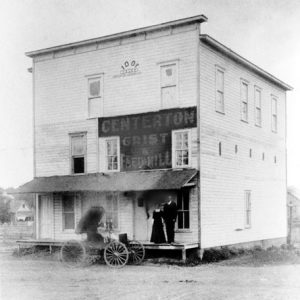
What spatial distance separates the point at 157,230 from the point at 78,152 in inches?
203

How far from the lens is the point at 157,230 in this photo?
17.5 m

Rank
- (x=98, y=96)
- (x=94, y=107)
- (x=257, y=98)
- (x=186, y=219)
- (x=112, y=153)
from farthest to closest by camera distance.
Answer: (x=257, y=98), (x=94, y=107), (x=98, y=96), (x=112, y=153), (x=186, y=219)

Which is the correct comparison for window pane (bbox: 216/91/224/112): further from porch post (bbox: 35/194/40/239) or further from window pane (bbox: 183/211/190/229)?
porch post (bbox: 35/194/40/239)

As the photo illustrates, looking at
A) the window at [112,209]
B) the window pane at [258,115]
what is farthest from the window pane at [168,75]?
the window pane at [258,115]

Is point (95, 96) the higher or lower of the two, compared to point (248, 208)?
higher

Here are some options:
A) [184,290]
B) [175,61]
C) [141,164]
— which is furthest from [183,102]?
[184,290]

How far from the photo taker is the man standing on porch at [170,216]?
17531 millimetres

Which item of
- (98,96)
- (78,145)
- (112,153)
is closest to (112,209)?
(112,153)

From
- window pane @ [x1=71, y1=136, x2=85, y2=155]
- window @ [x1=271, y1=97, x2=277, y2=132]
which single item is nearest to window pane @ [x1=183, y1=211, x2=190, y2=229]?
window pane @ [x1=71, y1=136, x2=85, y2=155]

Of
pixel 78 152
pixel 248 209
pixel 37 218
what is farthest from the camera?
pixel 248 209

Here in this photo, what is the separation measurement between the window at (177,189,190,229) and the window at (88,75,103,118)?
14.5ft

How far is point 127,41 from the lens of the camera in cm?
1964

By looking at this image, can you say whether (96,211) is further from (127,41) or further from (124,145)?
(127,41)

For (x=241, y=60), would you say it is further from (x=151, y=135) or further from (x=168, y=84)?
(x=151, y=135)
